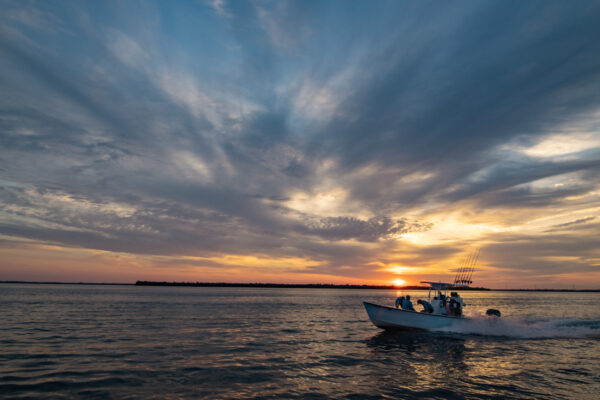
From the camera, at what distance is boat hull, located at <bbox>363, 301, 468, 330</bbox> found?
29047mm

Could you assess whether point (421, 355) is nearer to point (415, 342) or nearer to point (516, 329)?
point (415, 342)

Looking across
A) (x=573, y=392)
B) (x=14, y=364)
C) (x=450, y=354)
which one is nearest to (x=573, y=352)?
(x=450, y=354)

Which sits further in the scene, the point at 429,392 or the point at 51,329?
the point at 51,329

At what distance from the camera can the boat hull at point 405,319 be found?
29047 millimetres

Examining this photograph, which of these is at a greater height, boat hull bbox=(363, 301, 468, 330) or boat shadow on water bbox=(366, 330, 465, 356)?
boat hull bbox=(363, 301, 468, 330)

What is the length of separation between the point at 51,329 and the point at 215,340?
1545 centimetres

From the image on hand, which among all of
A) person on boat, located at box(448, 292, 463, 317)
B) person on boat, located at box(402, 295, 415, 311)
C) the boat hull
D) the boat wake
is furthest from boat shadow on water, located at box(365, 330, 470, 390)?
person on boat, located at box(402, 295, 415, 311)

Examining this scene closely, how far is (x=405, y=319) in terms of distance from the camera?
2922cm

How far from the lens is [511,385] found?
15.7 meters

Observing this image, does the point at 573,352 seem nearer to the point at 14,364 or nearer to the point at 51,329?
the point at 14,364

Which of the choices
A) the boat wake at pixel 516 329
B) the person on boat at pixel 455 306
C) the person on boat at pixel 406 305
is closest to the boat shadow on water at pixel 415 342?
the boat wake at pixel 516 329

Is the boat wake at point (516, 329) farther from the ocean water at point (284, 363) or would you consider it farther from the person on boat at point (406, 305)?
the person on boat at point (406, 305)

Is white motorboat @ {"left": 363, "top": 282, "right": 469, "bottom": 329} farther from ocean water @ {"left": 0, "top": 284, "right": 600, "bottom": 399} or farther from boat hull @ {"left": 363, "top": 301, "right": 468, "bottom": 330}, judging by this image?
ocean water @ {"left": 0, "top": 284, "right": 600, "bottom": 399}

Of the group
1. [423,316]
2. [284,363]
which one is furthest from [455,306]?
[284,363]
